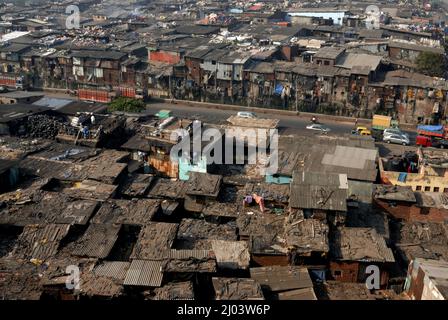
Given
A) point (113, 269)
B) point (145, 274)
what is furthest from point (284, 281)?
point (113, 269)

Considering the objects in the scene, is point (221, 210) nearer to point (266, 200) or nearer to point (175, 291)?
point (266, 200)

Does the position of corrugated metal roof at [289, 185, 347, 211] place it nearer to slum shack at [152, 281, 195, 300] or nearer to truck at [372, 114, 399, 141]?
slum shack at [152, 281, 195, 300]

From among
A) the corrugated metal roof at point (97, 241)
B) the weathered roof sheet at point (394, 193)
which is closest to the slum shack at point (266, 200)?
the weathered roof sheet at point (394, 193)

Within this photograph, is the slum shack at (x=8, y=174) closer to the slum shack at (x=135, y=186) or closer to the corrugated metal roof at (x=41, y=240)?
the corrugated metal roof at (x=41, y=240)

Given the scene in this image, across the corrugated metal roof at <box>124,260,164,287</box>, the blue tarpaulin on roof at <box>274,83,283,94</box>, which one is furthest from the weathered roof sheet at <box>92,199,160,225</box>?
the blue tarpaulin on roof at <box>274,83,283,94</box>

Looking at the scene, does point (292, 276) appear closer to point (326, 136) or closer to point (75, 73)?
point (326, 136)

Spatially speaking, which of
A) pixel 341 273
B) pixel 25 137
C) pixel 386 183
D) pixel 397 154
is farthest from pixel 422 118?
pixel 25 137

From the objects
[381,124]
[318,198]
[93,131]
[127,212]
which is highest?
[318,198]
